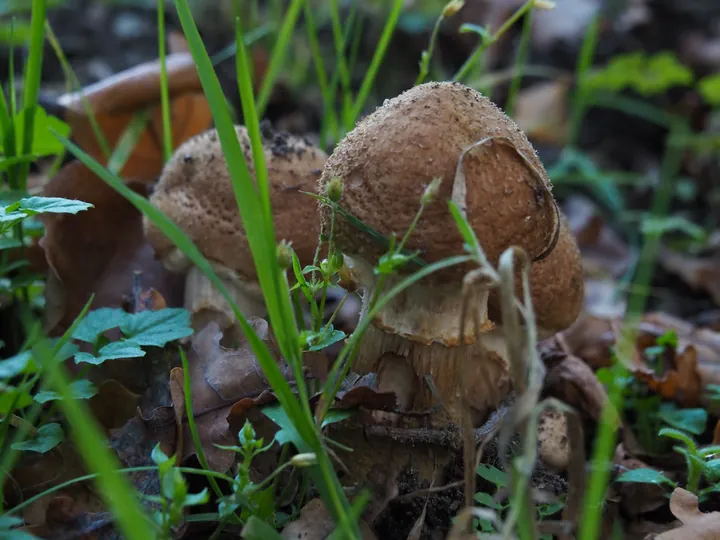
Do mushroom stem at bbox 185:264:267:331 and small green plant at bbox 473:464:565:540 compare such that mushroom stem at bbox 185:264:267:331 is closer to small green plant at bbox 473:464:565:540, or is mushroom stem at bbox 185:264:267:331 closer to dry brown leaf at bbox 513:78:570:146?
small green plant at bbox 473:464:565:540

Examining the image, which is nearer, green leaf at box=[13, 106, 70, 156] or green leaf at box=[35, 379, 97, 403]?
green leaf at box=[35, 379, 97, 403]

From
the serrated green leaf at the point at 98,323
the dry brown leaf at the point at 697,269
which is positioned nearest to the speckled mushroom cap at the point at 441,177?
the serrated green leaf at the point at 98,323

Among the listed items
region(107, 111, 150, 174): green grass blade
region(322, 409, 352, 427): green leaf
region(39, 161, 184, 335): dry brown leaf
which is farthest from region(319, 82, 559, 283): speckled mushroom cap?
region(107, 111, 150, 174): green grass blade

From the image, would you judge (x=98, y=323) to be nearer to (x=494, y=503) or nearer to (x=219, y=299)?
(x=219, y=299)

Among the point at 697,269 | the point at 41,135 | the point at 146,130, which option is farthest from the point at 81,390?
the point at 697,269

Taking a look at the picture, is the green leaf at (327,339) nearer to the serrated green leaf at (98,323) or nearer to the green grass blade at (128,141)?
the serrated green leaf at (98,323)
